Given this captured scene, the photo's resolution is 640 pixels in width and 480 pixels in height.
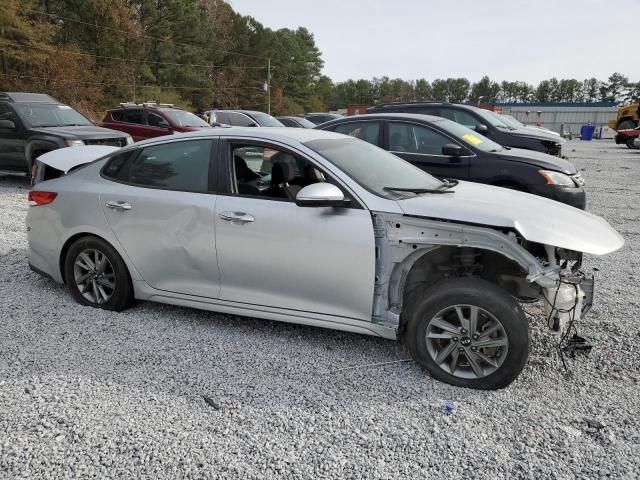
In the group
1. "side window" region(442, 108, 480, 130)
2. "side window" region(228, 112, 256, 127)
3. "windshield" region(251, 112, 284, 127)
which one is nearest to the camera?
"side window" region(442, 108, 480, 130)

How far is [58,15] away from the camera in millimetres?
40469

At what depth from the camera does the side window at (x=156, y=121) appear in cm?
1435

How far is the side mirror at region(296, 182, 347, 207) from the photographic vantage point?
355 cm

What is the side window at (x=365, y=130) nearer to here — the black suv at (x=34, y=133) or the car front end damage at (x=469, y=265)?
the car front end damage at (x=469, y=265)

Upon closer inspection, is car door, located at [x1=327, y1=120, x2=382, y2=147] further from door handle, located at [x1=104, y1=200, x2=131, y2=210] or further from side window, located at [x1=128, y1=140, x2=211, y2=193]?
door handle, located at [x1=104, y1=200, x2=131, y2=210]

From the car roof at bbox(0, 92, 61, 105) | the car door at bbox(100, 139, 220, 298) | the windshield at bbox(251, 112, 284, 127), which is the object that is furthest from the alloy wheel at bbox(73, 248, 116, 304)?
the windshield at bbox(251, 112, 284, 127)

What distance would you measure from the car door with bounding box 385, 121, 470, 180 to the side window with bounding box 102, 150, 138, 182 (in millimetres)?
4162

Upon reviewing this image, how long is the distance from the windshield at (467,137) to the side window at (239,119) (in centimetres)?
1120

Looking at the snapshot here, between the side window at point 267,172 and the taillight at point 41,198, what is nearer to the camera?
the side window at point 267,172

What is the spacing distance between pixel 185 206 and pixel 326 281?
4.19 feet

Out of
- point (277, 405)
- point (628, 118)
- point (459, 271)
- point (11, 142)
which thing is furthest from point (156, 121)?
A: point (628, 118)

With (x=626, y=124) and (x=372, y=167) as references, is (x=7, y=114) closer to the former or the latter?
(x=372, y=167)

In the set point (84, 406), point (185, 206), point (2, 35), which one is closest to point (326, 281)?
point (185, 206)

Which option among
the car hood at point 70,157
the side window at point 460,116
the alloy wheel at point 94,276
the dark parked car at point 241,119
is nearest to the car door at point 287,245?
the alloy wheel at point 94,276
